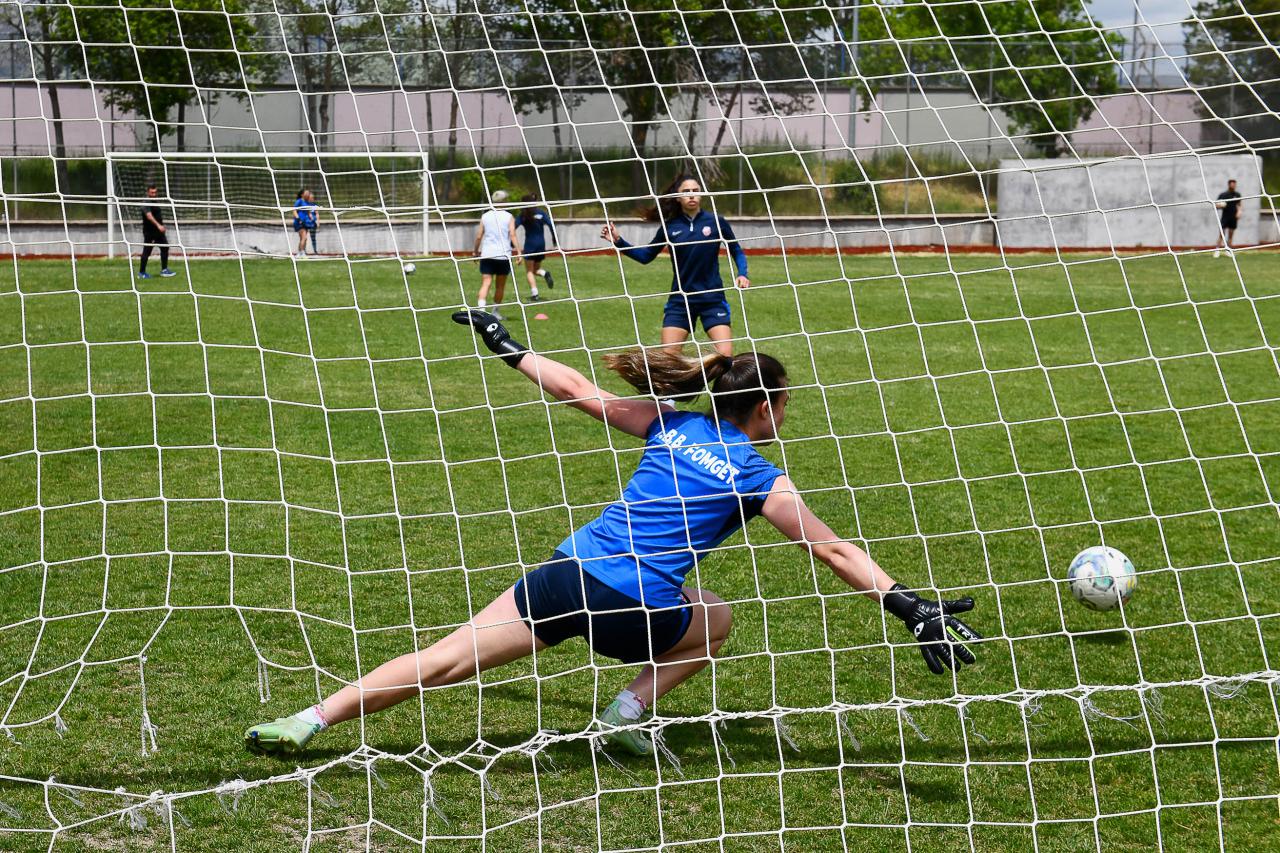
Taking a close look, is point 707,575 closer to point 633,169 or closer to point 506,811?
point 506,811

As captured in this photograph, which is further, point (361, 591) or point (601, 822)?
point (361, 591)

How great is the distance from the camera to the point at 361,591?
5582 mm

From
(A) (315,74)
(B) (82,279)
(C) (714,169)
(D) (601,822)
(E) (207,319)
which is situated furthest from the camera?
(C) (714,169)

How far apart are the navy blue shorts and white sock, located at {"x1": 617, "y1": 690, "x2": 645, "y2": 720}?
5.23 m

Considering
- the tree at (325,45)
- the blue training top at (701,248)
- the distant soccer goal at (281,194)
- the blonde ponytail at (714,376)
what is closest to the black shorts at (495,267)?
the tree at (325,45)

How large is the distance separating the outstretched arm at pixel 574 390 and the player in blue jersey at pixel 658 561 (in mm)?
61

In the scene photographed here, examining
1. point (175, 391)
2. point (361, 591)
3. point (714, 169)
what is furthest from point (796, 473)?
point (714, 169)

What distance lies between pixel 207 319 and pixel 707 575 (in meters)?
9.77

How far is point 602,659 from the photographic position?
5008 millimetres

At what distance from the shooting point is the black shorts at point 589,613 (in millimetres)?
3861

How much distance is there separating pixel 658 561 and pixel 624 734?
0.69 m

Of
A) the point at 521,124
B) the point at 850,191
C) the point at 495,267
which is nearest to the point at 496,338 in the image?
the point at 495,267

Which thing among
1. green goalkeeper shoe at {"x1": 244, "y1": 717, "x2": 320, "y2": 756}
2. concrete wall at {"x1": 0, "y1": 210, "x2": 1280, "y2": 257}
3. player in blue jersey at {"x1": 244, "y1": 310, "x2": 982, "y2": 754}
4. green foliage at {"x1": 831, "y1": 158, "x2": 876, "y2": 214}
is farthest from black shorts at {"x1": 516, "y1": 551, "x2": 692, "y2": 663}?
green foliage at {"x1": 831, "y1": 158, "x2": 876, "y2": 214}

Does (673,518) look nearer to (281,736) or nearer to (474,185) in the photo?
(281,736)
